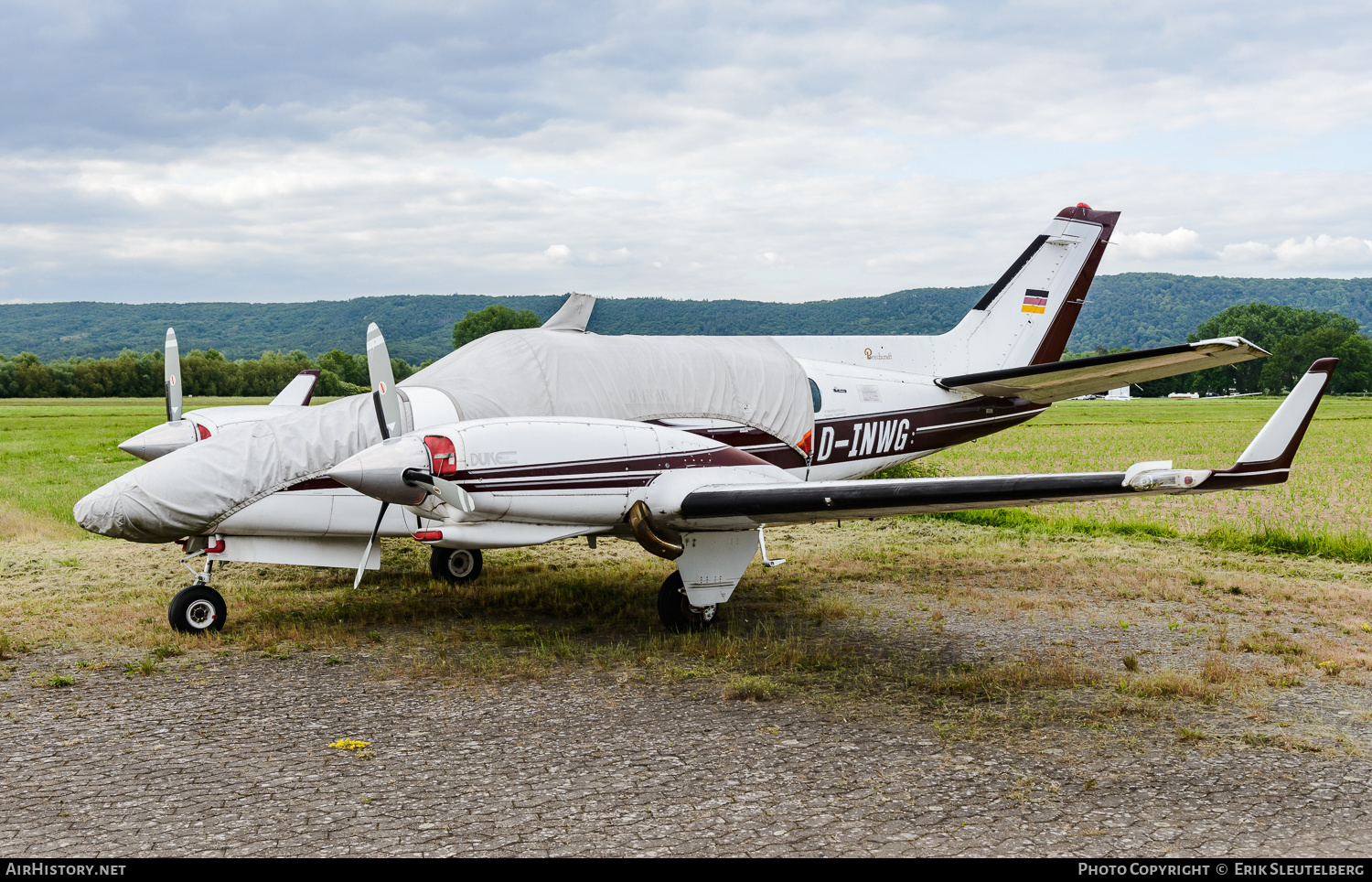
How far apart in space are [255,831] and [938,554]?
10860 mm

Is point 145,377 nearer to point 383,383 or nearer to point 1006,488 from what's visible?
point 383,383

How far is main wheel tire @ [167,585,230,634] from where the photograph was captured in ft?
28.3

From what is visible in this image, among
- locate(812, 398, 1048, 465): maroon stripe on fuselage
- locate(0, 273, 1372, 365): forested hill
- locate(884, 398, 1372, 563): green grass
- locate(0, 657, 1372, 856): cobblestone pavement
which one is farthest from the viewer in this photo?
locate(0, 273, 1372, 365): forested hill

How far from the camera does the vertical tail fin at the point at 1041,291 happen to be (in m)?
13.5

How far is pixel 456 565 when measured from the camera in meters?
11.8

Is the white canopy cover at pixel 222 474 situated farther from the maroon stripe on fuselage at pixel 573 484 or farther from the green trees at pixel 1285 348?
the green trees at pixel 1285 348

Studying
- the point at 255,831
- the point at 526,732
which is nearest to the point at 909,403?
the point at 526,732

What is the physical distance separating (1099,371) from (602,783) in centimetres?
798

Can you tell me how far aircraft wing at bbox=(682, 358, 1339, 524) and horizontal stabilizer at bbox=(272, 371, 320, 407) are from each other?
843 cm

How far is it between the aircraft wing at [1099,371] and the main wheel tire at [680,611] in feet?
15.1

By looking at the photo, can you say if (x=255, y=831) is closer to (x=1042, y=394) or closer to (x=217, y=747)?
(x=217, y=747)

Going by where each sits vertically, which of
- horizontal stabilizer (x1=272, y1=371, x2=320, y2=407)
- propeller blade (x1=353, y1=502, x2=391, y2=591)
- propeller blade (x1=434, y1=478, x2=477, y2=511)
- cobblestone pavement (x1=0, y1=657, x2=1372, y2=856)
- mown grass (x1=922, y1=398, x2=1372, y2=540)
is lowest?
mown grass (x1=922, y1=398, x2=1372, y2=540)
